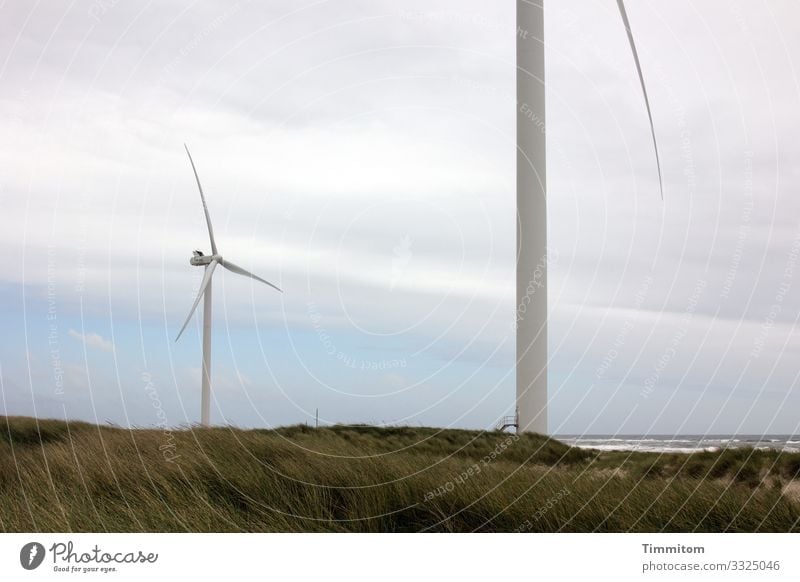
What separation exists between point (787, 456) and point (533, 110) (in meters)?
10.1

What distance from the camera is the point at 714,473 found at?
14.7 metres

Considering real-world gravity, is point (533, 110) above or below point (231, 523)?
above

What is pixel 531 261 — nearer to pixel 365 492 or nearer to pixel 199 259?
pixel 365 492

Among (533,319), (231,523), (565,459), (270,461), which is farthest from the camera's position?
(533,319)

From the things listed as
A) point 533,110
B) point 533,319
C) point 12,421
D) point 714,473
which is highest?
point 533,110

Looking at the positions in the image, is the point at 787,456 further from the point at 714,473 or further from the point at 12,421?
the point at 12,421

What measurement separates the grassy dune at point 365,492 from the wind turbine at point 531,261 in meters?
5.10

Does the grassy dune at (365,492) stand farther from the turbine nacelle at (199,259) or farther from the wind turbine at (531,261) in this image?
the turbine nacelle at (199,259)

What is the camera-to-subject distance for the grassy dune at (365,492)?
1167 cm

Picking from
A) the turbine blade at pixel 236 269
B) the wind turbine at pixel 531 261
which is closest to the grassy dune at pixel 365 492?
the wind turbine at pixel 531 261

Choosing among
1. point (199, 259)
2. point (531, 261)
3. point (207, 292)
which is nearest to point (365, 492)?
point (531, 261)

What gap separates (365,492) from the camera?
39.8 feet

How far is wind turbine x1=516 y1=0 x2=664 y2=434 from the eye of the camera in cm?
1969
